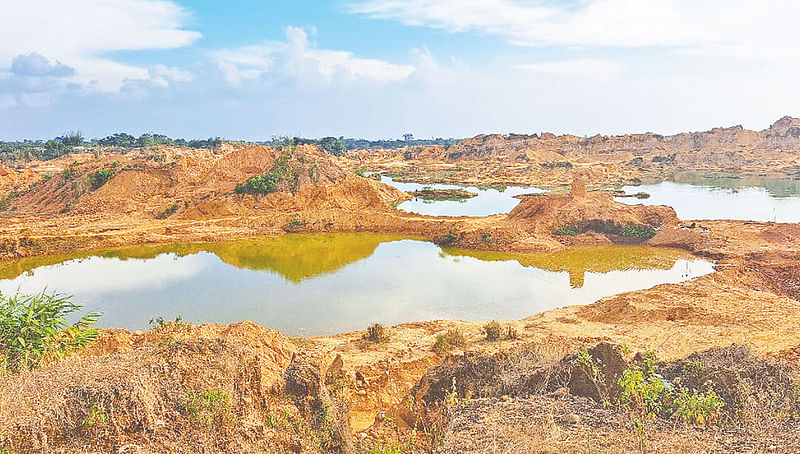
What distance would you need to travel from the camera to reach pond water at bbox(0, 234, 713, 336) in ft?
47.3

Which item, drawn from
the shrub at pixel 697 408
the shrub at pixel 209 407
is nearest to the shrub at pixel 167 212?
the shrub at pixel 209 407

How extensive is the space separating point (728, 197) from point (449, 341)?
35315 millimetres

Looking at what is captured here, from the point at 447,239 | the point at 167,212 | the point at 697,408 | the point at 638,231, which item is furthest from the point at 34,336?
the point at 167,212

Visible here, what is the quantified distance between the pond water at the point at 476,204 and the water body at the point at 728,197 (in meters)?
8.32

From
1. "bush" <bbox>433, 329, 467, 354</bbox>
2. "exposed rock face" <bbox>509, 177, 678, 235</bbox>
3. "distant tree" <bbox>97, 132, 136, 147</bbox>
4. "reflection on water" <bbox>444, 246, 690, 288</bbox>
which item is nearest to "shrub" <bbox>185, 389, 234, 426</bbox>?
"bush" <bbox>433, 329, 467, 354</bbox>

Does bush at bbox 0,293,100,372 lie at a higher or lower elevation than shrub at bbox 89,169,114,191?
lower

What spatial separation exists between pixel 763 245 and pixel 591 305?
11.4m

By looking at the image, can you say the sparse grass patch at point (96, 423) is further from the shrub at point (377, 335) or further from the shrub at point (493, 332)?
the shrub at point (493, 332)

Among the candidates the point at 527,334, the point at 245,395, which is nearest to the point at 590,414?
the point at 245,395

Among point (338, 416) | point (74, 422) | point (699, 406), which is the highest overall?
point (74, 422)

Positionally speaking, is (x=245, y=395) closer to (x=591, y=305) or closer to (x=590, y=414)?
(x=590, y=414)

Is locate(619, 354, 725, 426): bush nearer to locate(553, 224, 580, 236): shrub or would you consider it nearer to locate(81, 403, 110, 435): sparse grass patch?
locate(81, 403, 110, 435): sparse grass patch

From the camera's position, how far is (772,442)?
14.6ft

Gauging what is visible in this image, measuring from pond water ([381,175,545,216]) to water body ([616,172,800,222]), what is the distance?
8.32 meters
